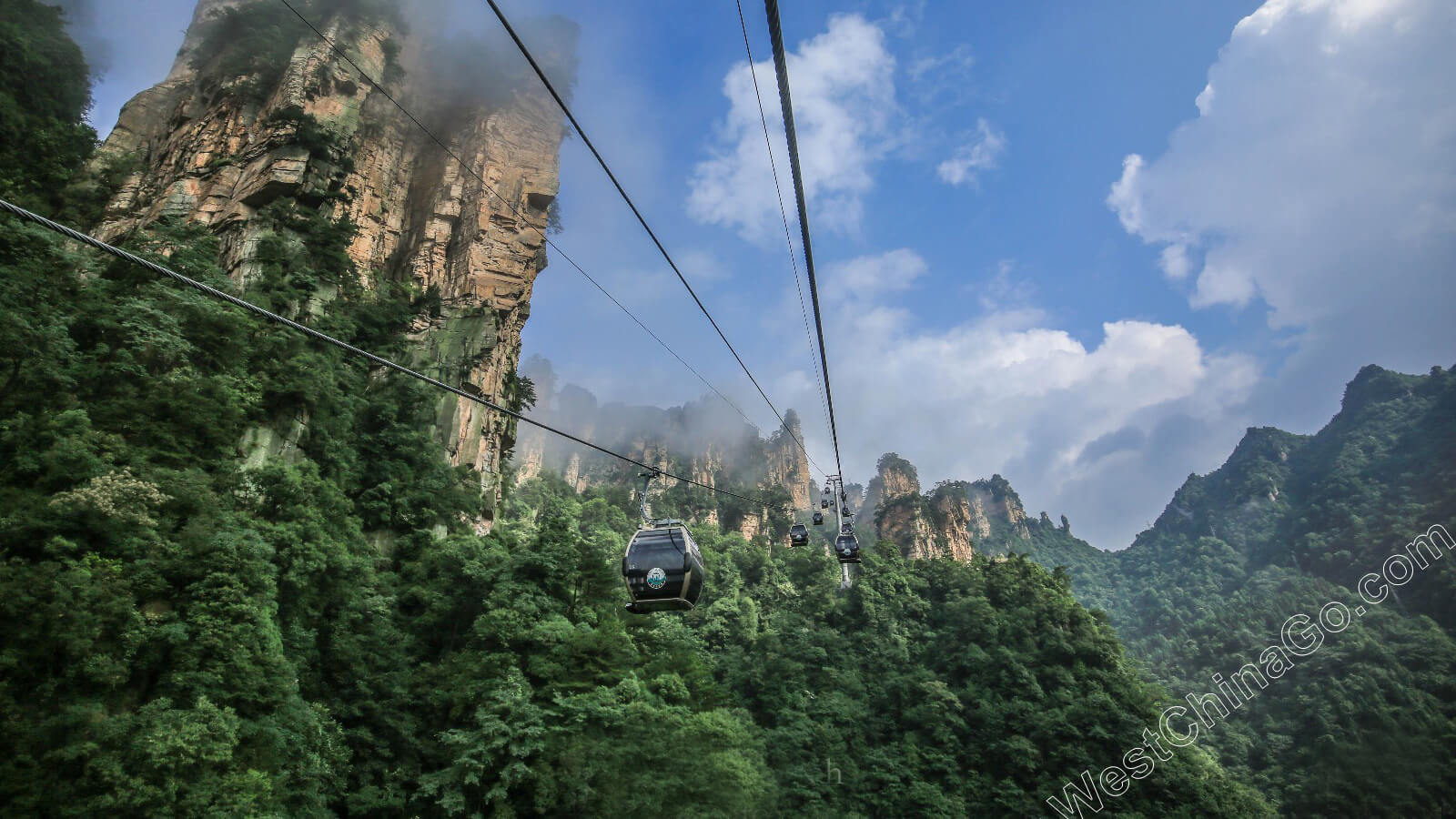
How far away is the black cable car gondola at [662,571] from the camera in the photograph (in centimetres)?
950

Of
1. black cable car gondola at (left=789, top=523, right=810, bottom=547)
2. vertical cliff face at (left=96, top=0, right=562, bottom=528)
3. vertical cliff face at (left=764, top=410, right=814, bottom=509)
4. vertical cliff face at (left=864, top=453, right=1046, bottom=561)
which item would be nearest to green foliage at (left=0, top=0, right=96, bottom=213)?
vertical cliff face at (left=96, top=0, right=562, bottom=528)

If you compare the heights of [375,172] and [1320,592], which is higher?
[375,172]

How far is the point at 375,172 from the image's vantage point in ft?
102

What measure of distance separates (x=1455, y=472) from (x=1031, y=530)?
2308 inches

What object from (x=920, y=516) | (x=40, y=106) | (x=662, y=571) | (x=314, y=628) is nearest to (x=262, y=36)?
(x=40, y=106)

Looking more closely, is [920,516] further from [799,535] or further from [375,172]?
[375,172]

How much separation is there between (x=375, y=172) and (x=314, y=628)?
23.4 m

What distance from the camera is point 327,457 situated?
20.1 metres

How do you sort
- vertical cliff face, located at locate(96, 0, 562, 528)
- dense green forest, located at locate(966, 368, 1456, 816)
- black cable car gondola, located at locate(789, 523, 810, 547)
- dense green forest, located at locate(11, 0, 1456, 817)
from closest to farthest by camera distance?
dense green forest, located at locate(11, 0, 1456, 817)
black cable car gondola, located at locate(789, 523, 810, 547)
vertical cliff face, located at locate(96, 0, 562, 528)
dense green forest, located at locate(966, 368, 1456, 816)

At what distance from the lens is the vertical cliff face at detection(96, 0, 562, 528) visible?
26031 millimetres

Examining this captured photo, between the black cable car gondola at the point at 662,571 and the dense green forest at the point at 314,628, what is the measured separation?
23.3 ft

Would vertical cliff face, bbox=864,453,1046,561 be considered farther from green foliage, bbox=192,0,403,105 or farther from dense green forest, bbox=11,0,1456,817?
green foliage, bbox=192,0,403,105

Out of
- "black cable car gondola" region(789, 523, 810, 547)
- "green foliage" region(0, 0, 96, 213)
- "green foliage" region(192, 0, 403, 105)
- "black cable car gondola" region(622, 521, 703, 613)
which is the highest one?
"green foliage" region(192, 0, 403, 105)

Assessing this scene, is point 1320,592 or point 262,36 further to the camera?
point 1320,592
